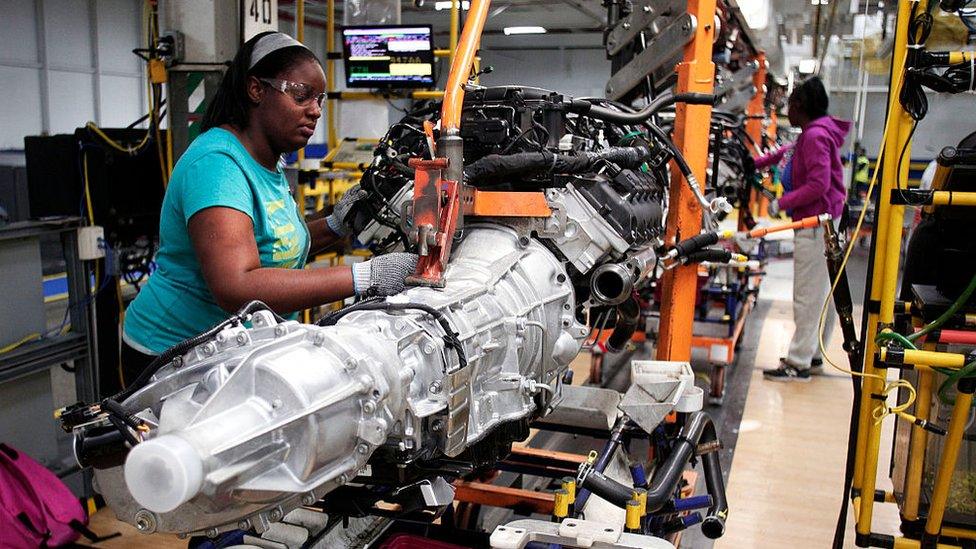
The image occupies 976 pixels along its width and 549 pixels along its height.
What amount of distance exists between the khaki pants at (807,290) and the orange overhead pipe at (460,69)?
4.08m

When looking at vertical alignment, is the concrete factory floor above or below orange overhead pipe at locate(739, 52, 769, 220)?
below

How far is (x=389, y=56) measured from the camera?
5.96 meters

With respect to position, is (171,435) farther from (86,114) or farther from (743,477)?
(86,114)

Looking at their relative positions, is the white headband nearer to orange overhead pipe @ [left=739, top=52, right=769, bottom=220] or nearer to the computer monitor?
the computer monitor

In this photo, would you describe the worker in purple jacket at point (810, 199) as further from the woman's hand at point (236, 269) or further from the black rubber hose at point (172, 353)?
the black rubber hose at point (172, 353)

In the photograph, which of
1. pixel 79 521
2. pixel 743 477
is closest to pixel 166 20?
pixel 79 521

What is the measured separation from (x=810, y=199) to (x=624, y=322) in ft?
9.16

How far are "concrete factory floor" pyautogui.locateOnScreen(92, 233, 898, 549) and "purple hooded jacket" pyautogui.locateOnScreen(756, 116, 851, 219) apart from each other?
1.24m

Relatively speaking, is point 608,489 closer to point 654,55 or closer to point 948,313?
point 948,313

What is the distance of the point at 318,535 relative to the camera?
232cm

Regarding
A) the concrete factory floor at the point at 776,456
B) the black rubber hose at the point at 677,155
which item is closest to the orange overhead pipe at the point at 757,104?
the concrete factory floor at the point at 776,456

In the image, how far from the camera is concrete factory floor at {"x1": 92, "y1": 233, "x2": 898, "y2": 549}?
350 cm

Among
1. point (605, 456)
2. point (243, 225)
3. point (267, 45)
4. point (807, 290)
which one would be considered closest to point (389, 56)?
point (807, 290)

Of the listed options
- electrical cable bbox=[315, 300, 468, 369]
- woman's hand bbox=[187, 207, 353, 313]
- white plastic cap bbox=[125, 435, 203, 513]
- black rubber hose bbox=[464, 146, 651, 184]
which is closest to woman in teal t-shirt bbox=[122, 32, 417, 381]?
woman's hand bbox=[187, 207, 353, 313]
